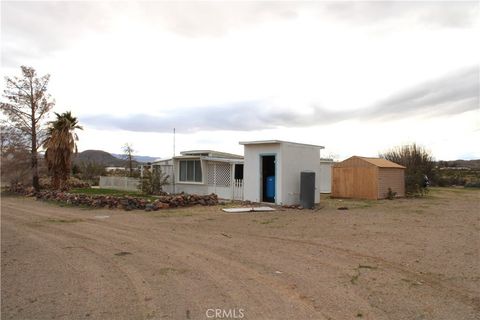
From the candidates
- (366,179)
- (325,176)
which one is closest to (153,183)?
(366,179)

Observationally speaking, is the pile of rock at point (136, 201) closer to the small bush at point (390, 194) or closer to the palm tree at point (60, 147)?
the palm tree at point (60, 147)

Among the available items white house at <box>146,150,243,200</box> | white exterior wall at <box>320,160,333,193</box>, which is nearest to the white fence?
white house at <box>146,150,243,200</box>

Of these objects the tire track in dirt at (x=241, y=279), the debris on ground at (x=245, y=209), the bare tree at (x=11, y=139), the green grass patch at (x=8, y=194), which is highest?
the bare tree at (x=11, y=139)

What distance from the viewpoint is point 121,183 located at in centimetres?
2606

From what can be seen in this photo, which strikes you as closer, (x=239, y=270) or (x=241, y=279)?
(x=241, y=279)

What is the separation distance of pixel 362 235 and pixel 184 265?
5095 millimetres

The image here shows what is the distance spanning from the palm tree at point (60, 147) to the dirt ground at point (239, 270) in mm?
10491

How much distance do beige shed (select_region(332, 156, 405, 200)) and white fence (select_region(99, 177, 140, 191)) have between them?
41.1ft

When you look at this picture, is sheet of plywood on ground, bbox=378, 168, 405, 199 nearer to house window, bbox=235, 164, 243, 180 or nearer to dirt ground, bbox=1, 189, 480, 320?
house window, bbox=235, 164, 243, 180

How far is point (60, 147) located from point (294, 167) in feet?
43.2

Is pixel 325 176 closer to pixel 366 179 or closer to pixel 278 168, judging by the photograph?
pixel 366 179

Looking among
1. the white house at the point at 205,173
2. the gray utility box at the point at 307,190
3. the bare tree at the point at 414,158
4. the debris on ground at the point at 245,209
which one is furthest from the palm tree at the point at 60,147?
the bare tree at the point at 414,158

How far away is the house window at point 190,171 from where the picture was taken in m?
21.2

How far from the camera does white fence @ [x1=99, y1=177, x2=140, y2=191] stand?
24797 mm
